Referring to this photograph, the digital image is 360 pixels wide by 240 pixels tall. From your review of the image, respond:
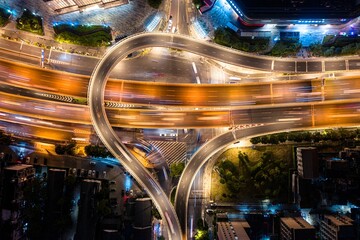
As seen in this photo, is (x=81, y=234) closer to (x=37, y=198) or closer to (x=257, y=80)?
(x=37, y=198)

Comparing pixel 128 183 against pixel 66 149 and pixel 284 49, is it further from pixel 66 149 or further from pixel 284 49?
pixel 284 49

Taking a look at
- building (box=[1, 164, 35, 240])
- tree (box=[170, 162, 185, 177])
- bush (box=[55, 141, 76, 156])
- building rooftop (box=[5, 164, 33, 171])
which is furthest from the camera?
tree (box=[170, 162, 185, 177])

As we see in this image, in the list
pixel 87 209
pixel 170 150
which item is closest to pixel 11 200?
pixel 87 209

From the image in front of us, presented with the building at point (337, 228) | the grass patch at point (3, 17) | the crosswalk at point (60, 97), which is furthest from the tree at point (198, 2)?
the building at point (337, 228)

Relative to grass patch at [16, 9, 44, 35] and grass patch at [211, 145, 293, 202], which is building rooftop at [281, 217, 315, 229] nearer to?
grass patch at [211, 145, 293, 202]

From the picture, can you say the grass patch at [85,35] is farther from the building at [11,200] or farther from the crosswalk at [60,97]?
the building at [11,200]

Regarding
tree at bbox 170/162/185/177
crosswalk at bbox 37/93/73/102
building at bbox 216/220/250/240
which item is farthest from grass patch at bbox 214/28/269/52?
building at bbox 216/220/250/240
